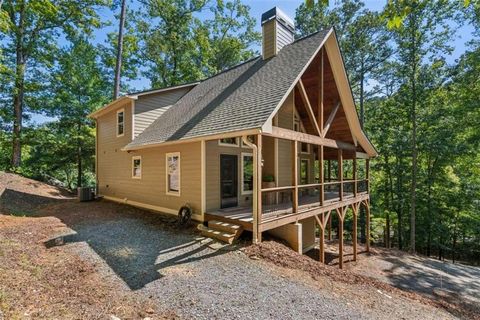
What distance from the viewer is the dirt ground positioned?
3463 mm

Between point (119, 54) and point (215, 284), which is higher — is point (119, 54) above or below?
above

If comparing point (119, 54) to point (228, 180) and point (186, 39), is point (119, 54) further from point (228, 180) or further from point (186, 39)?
point (228, 180)

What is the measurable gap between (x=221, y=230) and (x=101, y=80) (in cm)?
1964

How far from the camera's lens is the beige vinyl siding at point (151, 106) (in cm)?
1156

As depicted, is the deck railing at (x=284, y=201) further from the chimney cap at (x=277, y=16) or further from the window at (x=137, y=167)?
the chimney cap at (x=277, y=16)

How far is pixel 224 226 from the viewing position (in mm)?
6652

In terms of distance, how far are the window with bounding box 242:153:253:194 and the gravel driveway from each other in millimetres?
3145

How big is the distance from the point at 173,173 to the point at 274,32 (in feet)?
22.5

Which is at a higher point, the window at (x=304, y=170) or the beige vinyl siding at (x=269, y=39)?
the beige vinyl siding at (x=269, y=39)

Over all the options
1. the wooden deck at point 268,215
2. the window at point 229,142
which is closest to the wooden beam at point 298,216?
the wooden deck at point 268,215

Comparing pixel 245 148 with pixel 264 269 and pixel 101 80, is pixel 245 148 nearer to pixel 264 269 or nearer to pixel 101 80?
pixel 264 269

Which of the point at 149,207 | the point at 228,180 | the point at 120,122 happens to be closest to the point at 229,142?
the point at 228,180

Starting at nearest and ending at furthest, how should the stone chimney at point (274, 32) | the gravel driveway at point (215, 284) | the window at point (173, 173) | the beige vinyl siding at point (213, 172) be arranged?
the gravel driveway at point (215, 284) < the beige vinyl siding at point (213, 172) < the window at point (173, 173) < the stone chimney at point (274, 32)

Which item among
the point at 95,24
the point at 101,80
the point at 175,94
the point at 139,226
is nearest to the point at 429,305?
the point at 139,226
